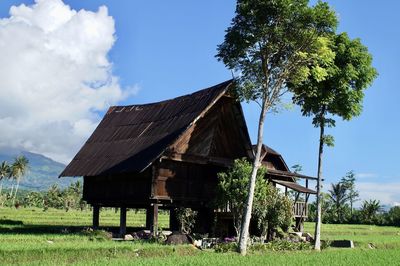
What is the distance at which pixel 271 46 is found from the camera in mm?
21438

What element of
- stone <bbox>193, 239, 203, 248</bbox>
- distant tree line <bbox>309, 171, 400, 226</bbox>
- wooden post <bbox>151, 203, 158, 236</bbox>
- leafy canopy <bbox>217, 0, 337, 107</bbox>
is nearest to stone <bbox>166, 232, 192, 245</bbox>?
stone <bbox>193, 239, 203, 248</bbox>

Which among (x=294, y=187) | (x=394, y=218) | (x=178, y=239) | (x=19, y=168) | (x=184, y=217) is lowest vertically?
(x=394, y=218)

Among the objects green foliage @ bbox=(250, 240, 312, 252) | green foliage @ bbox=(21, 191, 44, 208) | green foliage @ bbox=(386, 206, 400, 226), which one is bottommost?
green foliage @ bbox=(21, 191, 44, 208)

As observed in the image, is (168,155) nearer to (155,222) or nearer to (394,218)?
(155,222)

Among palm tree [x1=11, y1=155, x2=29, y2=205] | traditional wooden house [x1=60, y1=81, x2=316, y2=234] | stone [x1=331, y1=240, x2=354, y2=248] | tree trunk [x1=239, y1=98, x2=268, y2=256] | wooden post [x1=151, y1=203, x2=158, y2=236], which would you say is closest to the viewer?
tree trunk [x1=239, y1=98, x2=268, y2=256]

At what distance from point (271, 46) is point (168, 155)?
7.35 m

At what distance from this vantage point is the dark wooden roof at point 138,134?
25.3 metres

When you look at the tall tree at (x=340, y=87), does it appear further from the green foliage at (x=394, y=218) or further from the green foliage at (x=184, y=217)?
the green foliage at (x=394, y=218)

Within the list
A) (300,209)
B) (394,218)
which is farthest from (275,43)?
(394,218)

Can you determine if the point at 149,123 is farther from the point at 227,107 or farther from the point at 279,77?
the point at 279,77

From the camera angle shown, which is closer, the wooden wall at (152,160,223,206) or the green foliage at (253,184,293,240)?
the wooden wall at (152,160,223,206)

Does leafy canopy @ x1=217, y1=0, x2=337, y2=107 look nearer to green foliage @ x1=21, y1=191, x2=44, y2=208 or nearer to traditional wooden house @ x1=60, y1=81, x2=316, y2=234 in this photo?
traditional wooden house @ x1=60, y1=81, x2=316, y2=234

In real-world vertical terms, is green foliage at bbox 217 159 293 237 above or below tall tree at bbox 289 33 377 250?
below

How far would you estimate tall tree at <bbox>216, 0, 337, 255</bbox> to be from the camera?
68.3 ft
